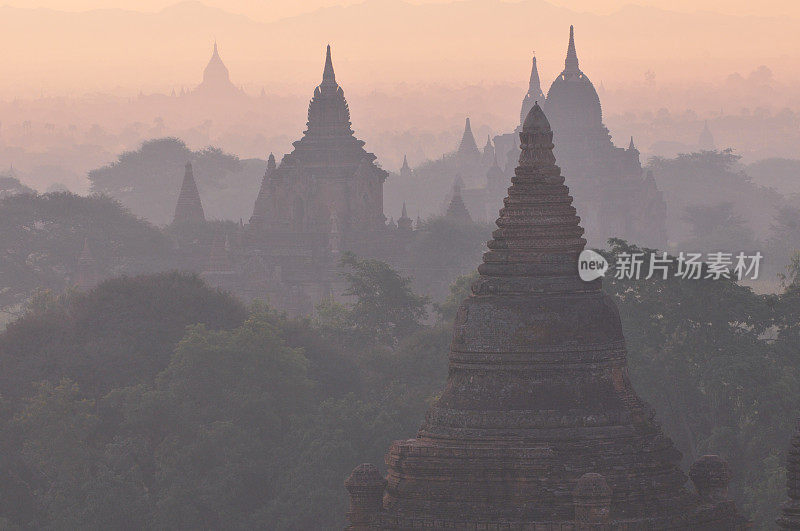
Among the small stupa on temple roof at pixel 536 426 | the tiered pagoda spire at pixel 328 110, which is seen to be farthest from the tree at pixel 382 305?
the small stupa on temple roof at pixel 536 426

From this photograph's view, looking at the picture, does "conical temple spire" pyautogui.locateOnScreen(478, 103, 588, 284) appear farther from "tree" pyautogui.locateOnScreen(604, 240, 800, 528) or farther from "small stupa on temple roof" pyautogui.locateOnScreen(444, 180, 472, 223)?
"small stupa on temple roof" pyautogui.locateOnScreen(444, 180, 472, 223)

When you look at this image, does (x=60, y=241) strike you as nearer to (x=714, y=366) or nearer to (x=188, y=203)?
(x=188, y=203)

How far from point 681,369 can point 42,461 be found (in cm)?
1400

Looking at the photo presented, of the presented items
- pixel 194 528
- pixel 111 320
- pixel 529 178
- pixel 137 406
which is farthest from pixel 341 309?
pixel 529 178

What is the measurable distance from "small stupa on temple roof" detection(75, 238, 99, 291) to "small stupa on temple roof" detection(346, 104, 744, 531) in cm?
7583

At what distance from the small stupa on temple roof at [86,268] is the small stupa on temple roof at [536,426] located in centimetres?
7583

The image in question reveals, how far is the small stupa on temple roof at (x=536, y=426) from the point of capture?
25.5m

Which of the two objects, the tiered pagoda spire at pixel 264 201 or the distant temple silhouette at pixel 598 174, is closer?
the tiered pagoda spire at pixel 264 201

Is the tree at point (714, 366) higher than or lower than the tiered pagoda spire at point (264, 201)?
lower

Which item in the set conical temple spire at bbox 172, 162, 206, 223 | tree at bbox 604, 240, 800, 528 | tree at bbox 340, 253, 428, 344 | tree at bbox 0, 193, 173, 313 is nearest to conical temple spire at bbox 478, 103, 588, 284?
tree at bbox 604, 240, 800, 528

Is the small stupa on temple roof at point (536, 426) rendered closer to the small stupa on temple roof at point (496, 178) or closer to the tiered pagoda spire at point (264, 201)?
the tiered pagoda spire at point (264, 201)

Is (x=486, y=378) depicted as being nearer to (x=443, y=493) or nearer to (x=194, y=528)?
(x=443, y=493)

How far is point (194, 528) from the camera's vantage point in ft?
163

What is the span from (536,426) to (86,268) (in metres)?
79.9
